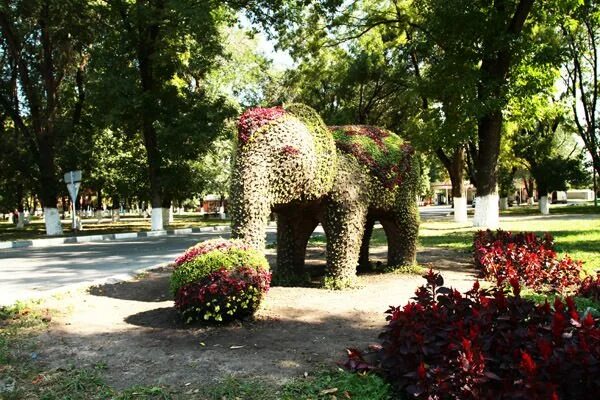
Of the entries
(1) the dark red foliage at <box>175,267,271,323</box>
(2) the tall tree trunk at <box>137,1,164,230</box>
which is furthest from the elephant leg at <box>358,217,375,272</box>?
(2) the tall tree trunk at <box>137,1,164,230</box>

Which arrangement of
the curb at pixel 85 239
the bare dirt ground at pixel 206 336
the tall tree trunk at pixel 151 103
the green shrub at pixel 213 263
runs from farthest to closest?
1. the tall tree trunk at pixel 151 103
2. the curb at pixel 85 239
3. the green shrub at pixel 213 263
4. the bare dirt ground at pixel 206 336

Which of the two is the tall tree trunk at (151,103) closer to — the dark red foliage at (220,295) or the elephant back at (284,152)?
the elephant back at (284,152)

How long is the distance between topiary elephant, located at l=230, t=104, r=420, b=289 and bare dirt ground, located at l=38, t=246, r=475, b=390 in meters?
0.82

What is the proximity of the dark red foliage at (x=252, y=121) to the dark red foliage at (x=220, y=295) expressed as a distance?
1930mm

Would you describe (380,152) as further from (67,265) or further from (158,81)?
(158,81)

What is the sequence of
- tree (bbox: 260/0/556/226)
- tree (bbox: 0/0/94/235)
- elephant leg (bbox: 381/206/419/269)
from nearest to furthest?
elephant leg (bbox: 381/206/419/269)
tree (bbox: 260/0/556/226)
tree (bbox: 0/0/94/235)

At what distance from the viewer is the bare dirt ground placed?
15.5ft

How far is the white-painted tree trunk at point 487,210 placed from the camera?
1800cm

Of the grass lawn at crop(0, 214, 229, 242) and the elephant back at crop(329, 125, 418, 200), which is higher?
the elephant back at crop(329, 125, 418, 200)

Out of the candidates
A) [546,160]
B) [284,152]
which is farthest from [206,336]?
[546,160]

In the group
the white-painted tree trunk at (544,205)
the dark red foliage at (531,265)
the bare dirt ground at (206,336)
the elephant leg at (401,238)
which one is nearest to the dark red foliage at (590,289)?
the dark red foliage at (531,265)

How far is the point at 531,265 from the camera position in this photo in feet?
27.8

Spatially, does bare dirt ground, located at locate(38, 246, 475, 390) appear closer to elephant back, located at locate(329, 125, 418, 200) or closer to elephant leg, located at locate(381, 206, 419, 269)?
elephant leg, located at locate(381, 206, 419, 269)

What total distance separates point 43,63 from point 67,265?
15.7 meters
